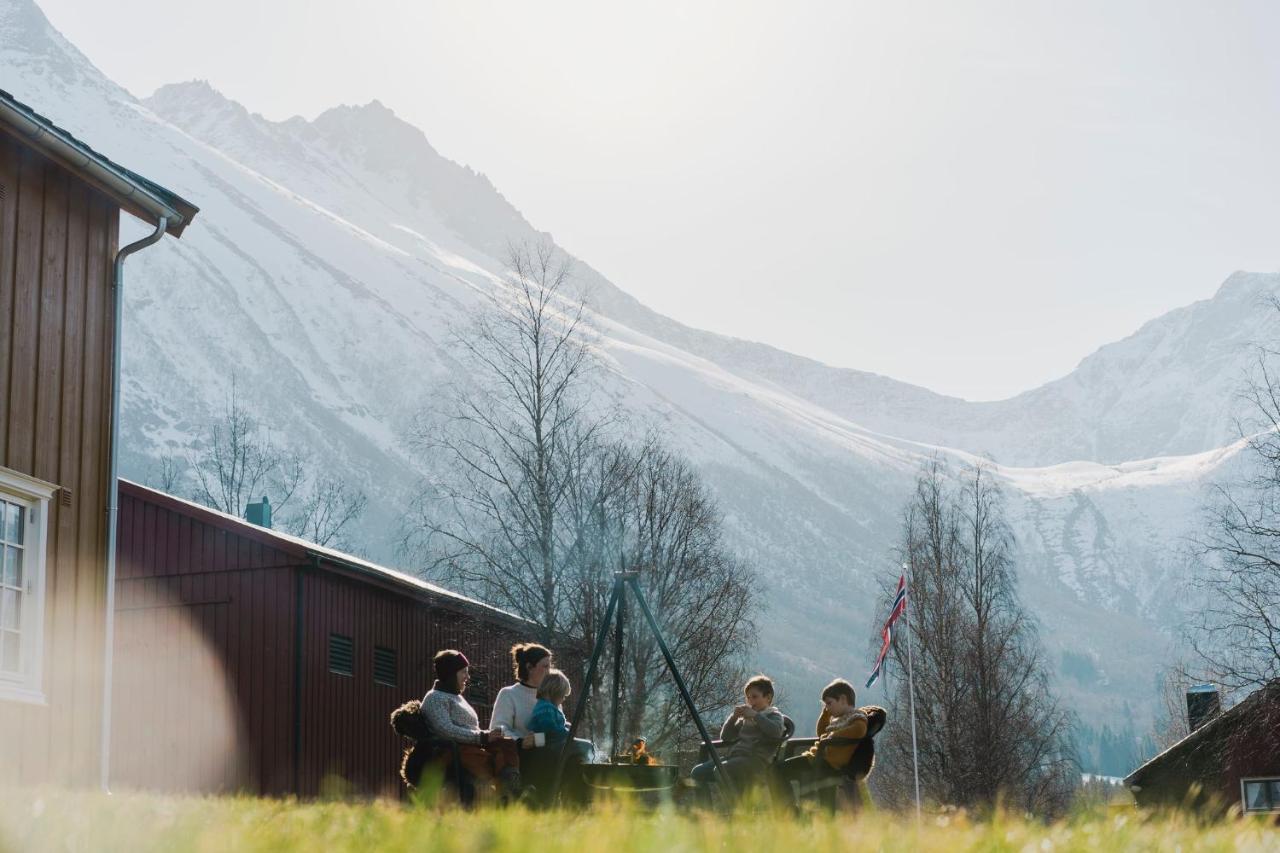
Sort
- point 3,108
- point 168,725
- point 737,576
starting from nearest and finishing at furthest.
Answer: point 3,108
point 168,725
point 737,576

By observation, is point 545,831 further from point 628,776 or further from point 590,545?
point 590,545

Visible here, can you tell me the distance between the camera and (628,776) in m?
9.92

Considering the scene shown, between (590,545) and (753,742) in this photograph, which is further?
(590,545)

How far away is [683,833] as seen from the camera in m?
3.64

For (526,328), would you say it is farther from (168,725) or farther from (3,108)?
(3,108)

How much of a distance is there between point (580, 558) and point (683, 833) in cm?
2711

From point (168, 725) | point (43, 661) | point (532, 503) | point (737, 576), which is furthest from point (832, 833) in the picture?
point (737, 576)

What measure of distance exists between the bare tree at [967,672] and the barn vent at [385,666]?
2058 cm

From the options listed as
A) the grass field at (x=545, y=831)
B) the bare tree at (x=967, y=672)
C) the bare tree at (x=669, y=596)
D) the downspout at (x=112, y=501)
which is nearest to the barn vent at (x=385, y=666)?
the bare tree at (x=669, y=596)

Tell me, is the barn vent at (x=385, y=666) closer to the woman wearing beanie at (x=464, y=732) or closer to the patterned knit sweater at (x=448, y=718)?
the woman wearing beanie at (x=464, y=732)

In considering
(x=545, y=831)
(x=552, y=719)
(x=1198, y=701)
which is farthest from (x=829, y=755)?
(x=1198, y=701)

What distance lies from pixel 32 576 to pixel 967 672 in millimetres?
35977

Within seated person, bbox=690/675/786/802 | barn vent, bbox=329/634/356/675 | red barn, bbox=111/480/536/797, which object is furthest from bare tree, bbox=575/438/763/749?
seated person, bbox=690/675/786/802

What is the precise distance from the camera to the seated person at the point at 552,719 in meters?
10.5
